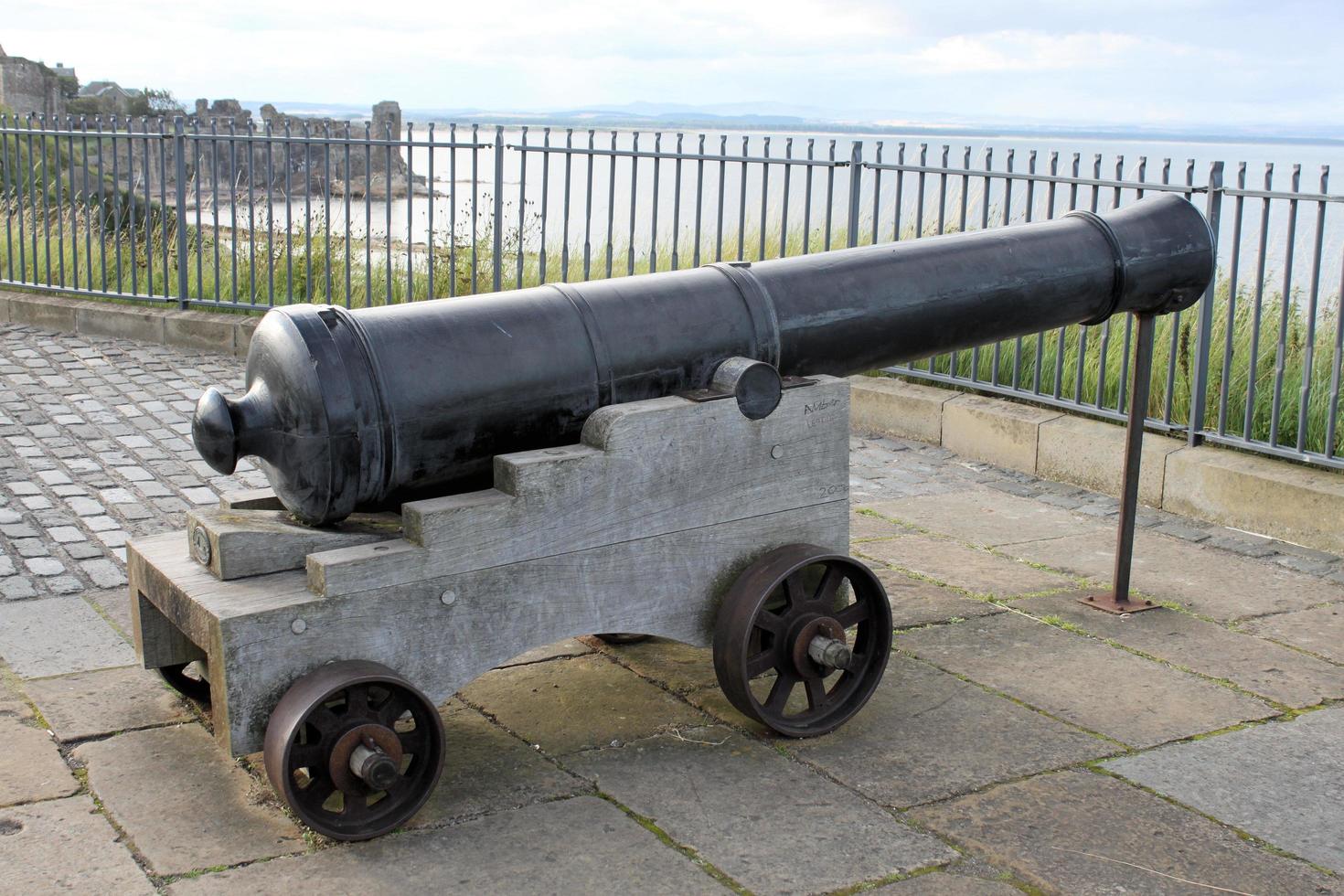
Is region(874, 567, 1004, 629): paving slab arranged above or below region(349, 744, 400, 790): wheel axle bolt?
below

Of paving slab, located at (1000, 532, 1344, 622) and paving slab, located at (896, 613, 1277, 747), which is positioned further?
paving slab, located at (1000, 532, 1344, 622)

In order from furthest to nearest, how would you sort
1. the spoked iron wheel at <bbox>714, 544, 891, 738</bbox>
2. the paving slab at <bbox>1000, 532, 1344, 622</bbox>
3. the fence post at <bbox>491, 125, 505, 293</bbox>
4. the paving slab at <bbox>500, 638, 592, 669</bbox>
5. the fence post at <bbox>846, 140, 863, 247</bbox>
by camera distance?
the fence post at <bbox>491, 125, 505, 293</bbox> → the fence post at <bbox>846, 140, 863, 247</bbox> → the paving slab at <bbox>1000, 532, 1344, 622</bbox> → the paving slab at <bbox>500, 638, 592, 669</bbox> → the spoked iron wheel at <bbox>714, 544, 891, 738</bbox>

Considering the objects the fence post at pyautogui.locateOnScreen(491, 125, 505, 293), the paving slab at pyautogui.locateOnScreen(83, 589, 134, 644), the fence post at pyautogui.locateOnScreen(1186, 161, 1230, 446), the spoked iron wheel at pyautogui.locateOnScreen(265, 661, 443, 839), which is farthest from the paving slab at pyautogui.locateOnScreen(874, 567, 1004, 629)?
the fence post at pyautogui.locateOnScreen(491, 125, 505, 293)

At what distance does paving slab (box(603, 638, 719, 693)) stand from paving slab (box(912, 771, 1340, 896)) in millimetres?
964

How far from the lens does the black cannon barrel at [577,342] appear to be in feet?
10.3

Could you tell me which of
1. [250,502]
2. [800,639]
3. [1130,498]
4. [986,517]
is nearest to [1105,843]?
[800,639]

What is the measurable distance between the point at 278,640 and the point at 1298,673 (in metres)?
2.96

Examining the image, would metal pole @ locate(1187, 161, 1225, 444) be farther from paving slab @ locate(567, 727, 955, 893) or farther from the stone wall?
the stone wall

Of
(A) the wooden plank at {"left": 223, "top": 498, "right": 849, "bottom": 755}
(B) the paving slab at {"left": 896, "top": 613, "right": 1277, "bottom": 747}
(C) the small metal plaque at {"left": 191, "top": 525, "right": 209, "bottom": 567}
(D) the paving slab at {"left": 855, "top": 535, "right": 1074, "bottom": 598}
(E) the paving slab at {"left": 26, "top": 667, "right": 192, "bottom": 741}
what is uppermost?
(C) the small metal plaque at {"left": 191, "top": 525, "right": 209, "bottom": 567}

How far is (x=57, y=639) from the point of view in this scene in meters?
4.30

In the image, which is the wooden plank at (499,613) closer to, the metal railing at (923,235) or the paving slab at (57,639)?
the paving slab at (57,639)

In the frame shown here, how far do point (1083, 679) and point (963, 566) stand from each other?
117cm

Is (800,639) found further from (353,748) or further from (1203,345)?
(1203,345)

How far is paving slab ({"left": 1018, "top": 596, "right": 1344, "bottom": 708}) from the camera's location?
4102mm
